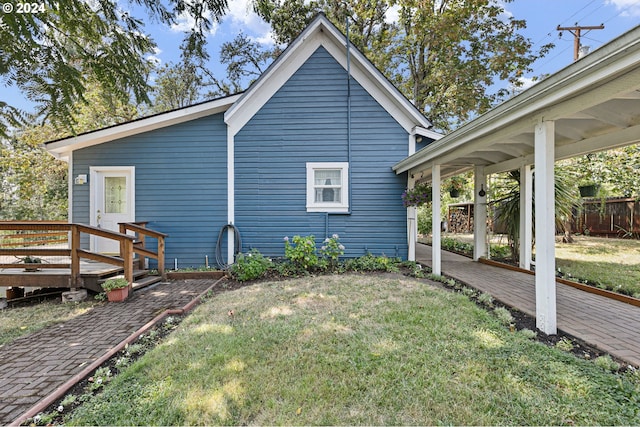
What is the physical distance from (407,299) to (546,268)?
1.60 m

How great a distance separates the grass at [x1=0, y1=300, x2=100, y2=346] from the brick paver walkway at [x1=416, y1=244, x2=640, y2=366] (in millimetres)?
5801

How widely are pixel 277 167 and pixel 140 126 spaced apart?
306 cm

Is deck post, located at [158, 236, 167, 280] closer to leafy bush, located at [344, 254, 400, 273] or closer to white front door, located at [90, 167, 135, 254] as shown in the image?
white front door, located at [90, 167, 135, 254]

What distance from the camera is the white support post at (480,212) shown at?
6.06 m

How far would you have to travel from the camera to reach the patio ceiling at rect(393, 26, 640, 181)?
1842mm

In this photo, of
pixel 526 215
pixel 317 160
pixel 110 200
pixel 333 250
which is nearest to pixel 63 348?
pixel 333 250

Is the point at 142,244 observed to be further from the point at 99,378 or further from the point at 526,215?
the point at 526,215

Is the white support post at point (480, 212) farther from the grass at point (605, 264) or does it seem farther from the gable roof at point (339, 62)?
the gable roof at point (339, 62)

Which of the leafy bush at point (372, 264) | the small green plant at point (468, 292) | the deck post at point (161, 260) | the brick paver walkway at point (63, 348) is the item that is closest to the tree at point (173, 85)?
the deck post at point (161, 260)

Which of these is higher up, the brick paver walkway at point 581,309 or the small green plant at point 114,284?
the small green plant at point 114,284

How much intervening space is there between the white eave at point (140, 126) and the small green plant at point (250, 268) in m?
3.34

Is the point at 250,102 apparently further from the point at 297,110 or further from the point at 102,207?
the point at 102,207

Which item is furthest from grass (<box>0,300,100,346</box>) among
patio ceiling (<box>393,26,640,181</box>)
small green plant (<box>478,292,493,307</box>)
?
patio ceiling (<box>393,26,640,181</box>)

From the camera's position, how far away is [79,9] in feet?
11.0
